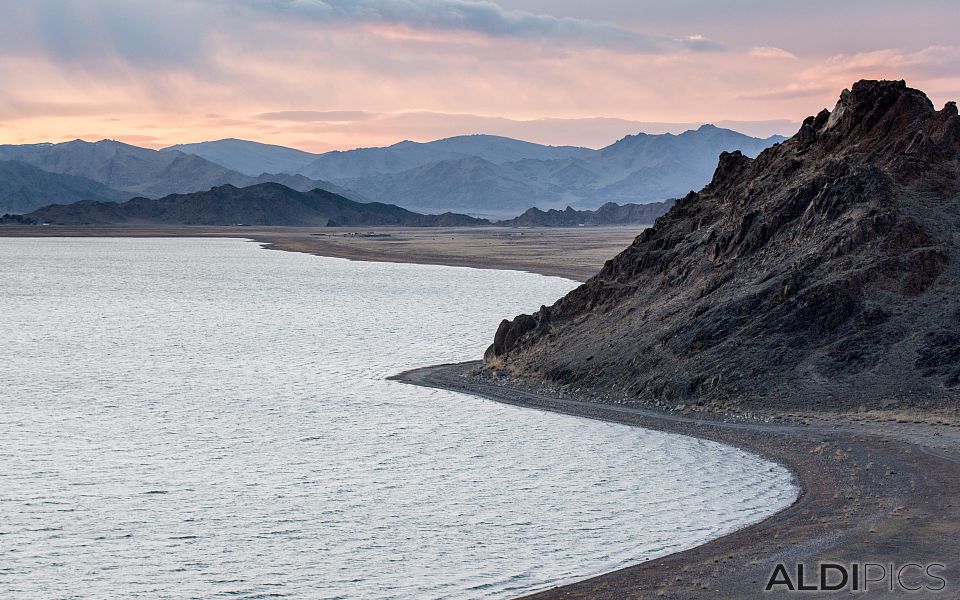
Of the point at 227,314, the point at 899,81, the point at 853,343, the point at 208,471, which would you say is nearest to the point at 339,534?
the point at 208,471

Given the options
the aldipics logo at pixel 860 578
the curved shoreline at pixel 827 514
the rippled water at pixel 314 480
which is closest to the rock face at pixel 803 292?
the curved shoreline at pixel 827 514

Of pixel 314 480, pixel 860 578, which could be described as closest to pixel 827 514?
pixel 860 578

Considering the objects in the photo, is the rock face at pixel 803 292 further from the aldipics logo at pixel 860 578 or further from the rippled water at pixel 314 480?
the aldipics logo at pixel 860 578

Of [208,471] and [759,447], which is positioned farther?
[759,447]

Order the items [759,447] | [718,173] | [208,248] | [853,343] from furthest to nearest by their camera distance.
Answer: [208,248]
[718,173]
[853,343]
[759,447]

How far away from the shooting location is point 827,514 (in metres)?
19.0

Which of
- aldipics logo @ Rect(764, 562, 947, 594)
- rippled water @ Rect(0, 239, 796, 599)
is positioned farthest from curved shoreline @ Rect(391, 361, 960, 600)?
rippled water @ Rect(0, 239, 796, 599)

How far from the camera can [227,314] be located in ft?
202

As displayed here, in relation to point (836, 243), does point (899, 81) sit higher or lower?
higher

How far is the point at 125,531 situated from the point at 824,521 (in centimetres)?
1204

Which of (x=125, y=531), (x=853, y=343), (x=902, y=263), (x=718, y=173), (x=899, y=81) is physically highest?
(x=899, y=81)

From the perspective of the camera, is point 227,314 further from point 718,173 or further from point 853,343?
point 853,343

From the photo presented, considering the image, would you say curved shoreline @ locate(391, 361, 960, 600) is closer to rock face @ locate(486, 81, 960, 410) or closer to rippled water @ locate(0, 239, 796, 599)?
rippled water @ locate(0, 239, 796, 599)

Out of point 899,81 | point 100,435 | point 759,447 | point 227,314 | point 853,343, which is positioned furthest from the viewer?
point 227,314
